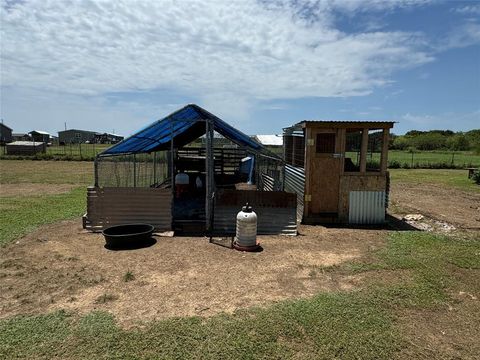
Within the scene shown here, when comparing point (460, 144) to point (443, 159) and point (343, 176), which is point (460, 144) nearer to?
point (443, 159)

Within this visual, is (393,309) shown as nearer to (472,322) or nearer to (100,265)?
(472,322)

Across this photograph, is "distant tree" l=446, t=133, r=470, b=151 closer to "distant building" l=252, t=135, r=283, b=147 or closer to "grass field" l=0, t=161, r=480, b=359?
"distant building" l=252, t=135, r=283, b=147

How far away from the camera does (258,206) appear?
9422 mm

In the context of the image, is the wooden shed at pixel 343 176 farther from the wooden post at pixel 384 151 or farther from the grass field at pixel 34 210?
the grass field at pixel 34 210

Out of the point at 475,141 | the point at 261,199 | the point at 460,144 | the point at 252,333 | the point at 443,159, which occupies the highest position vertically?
the point at 460,144

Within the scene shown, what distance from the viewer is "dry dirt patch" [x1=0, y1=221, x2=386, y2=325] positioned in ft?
16.1

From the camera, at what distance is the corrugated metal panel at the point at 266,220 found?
29.5 feet

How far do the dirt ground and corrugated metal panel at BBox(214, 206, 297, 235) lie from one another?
5007 mm

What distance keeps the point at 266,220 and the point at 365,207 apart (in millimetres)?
3326

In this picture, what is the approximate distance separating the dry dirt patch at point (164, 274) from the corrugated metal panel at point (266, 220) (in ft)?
1.40

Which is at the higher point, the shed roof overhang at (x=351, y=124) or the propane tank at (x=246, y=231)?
the shed roof overhang at (x=351, y=124)

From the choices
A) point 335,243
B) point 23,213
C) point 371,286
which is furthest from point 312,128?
point 23,213

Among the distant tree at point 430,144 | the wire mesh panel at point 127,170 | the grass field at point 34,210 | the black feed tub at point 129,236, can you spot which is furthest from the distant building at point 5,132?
the distant tree at point 430,144

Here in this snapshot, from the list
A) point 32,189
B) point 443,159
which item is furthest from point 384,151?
point 443,159
